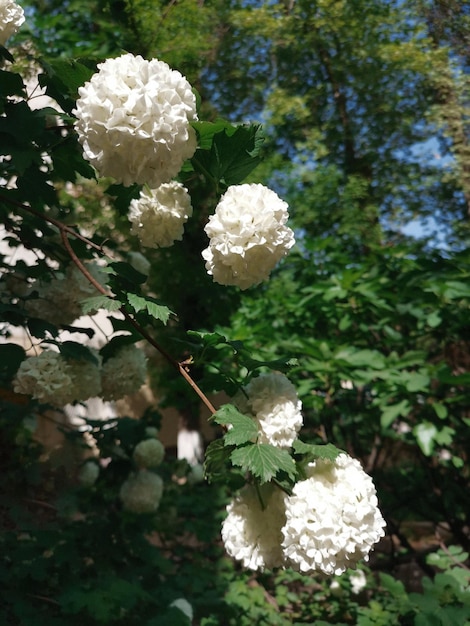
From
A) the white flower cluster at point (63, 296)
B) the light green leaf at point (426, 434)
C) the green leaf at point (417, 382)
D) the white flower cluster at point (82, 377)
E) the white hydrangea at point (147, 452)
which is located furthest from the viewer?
the white hydrangea at point (147, 452)

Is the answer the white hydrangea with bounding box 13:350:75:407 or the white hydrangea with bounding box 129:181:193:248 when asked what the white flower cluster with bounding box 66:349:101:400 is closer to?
the white hydrangea with bounding box 13:350:75:407

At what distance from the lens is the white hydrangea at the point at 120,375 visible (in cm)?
191

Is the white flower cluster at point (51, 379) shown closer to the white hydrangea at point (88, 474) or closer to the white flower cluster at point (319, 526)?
the white flower cluster at point (319, 526)

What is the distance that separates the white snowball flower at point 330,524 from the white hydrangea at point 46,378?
2.58ft

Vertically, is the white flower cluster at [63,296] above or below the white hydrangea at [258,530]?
below

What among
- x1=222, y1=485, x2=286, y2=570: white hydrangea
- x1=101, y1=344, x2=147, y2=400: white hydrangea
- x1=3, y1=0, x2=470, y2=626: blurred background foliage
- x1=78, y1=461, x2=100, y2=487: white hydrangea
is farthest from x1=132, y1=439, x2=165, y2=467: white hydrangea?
x1=222, y1=485, x2=286, y2=570: white hydrangea

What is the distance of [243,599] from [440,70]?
5.88 meters

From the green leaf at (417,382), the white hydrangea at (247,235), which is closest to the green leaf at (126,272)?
the white hydrangea at (247,235)

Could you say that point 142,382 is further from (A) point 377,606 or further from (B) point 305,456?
(A) point 377,606

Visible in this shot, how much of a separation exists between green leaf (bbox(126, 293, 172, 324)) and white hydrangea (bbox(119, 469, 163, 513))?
5.77 ft

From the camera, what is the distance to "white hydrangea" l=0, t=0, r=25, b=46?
4.64 feet

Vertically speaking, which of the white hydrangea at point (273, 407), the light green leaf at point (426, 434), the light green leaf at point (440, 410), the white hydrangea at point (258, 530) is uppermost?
the white hydrangea at point (273, 407)

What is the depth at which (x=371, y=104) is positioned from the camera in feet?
27.1

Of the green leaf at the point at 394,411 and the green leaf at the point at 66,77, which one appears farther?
the green leaf at the point at 394,411
